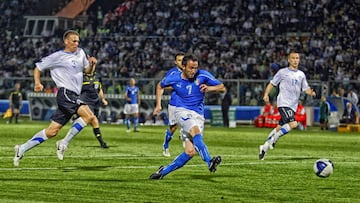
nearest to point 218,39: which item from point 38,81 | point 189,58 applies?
point 38,81

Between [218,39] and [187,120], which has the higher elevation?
[218,39]

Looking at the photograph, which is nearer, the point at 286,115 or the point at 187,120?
the point at 187,120

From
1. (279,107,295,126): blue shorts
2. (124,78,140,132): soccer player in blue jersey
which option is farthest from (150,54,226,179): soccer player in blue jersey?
(124,78,140,132): soccer player in blue jersey

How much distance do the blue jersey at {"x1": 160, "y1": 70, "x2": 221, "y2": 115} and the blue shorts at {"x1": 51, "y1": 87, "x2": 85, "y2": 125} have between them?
2.83m

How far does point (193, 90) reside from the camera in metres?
16.9

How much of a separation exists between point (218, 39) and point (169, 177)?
40.7m

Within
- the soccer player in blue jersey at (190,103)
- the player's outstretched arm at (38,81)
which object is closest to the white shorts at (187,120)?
the soccer player in blue jersey at (190,103)

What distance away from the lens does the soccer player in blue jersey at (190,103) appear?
52.6 ft

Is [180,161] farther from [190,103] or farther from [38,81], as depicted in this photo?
[38,81]

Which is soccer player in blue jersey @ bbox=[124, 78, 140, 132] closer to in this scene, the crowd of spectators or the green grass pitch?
the crowd of spectators

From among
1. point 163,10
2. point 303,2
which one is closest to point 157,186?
point 303,2

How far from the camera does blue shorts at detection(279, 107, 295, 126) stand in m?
24.1

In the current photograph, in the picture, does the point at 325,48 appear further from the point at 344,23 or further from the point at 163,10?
the point at 163,10

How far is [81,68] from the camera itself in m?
19.3
